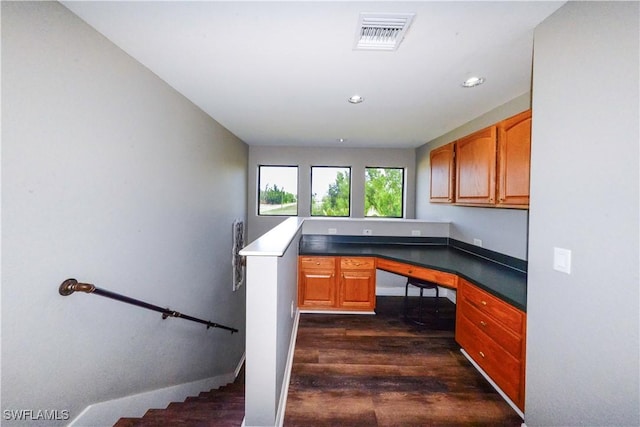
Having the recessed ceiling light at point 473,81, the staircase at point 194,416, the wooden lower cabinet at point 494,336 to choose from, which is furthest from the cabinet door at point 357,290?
the recessed ceiling light at point 473,81

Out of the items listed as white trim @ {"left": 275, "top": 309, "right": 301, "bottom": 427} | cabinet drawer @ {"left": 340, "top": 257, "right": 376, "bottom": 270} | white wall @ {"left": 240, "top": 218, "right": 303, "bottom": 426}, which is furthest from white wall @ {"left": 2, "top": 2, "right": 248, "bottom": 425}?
cabinet drawer @ {"left": 340, "top": 257, "right": 376, "bottom": 270}

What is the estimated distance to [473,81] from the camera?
2.16 meters

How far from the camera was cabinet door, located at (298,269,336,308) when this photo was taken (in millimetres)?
3252

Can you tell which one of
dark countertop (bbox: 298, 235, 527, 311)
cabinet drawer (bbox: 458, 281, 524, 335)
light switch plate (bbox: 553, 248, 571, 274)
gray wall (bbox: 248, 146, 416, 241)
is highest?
gray wall (bbox: 248, 146, 416, 241)

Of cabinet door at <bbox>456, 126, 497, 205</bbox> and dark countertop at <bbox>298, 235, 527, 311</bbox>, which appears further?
cabinet door at <bbox>456, 126, 497, 205</bbox>

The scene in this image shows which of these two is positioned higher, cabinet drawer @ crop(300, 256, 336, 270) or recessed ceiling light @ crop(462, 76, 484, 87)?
recessed ceiling light @ crop(462, 76, 484, 87)

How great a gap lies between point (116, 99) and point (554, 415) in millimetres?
3202

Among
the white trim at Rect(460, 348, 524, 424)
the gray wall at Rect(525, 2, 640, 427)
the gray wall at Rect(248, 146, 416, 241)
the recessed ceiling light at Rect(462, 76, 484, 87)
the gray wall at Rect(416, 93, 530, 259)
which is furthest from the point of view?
the gray wall at Rect(248, 146, 416, 241)

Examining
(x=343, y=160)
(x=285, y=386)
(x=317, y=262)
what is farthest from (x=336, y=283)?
(x=343, y=160)

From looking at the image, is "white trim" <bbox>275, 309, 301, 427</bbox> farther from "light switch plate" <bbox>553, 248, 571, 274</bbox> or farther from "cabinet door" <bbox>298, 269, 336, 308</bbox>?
"light switch plate" <bbox>553, 248, 571, 274</bbox>

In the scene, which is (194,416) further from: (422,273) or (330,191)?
(330,191)

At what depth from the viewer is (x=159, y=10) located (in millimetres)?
1394

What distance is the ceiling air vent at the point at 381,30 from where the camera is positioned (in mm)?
1397

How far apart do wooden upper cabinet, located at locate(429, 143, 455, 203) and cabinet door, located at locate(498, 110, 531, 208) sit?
81cm
